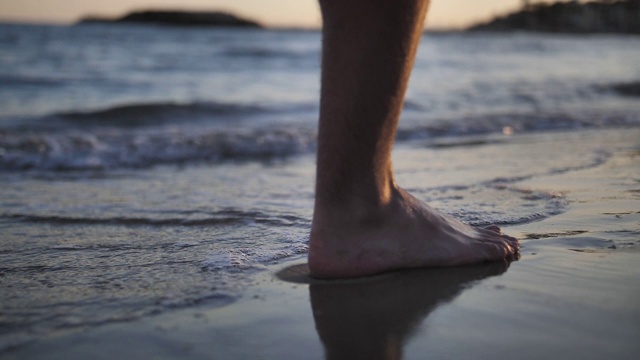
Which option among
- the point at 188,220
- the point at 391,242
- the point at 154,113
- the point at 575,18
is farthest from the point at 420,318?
the point at 575,18

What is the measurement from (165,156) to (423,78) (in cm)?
863

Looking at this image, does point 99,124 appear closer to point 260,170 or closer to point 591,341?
point 260,170

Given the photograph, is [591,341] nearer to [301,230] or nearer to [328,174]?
[328,174]

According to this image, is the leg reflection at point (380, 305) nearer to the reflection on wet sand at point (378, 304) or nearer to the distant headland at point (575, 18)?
the reflection on wet sand at point (378, 304)

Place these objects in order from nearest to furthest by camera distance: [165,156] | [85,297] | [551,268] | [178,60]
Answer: [85,297] < [551,268] < [165,156] < [178,60]

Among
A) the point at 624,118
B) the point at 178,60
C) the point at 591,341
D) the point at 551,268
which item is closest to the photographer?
the point at 591,341

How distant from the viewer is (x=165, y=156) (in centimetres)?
443

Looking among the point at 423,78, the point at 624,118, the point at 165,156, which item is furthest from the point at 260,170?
the point at 423,78

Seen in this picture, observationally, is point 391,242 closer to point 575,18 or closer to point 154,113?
point 154,113

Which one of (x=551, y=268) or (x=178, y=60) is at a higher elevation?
(x=178, y=60)

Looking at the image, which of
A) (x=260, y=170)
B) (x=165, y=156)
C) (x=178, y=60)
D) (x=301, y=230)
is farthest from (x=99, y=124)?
(x=178, y=60)

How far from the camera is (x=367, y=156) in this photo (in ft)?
4.92

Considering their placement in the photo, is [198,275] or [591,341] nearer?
[591,341]

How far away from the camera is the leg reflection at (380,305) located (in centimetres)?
113
